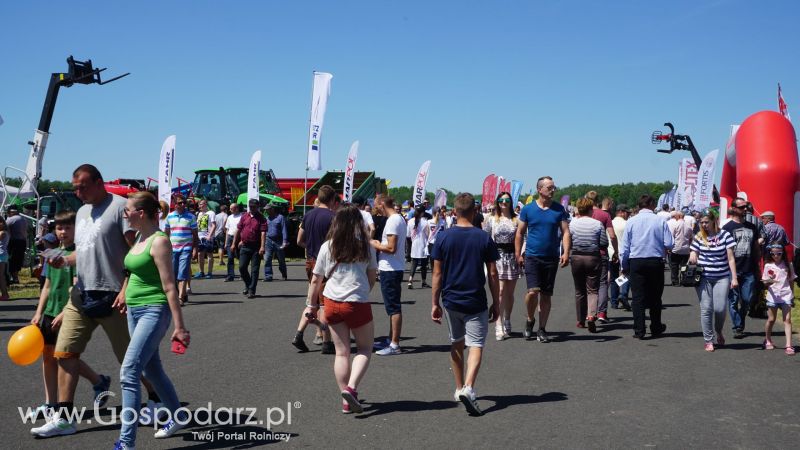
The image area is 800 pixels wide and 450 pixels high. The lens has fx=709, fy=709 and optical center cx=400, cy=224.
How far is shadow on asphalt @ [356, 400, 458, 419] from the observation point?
5881 millimetres

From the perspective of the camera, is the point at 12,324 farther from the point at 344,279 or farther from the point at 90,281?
the point at 344,279

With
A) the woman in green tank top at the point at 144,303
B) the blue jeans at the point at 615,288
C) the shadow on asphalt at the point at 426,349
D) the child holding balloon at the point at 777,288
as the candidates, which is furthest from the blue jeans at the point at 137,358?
the blue jeans at the point at 615,288

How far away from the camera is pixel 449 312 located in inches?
244

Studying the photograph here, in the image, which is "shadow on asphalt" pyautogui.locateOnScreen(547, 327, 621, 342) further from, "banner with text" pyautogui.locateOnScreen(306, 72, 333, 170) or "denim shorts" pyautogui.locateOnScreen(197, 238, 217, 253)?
"banner with text" pyautogui.locateOnScreen(306, 72, 333, 170)

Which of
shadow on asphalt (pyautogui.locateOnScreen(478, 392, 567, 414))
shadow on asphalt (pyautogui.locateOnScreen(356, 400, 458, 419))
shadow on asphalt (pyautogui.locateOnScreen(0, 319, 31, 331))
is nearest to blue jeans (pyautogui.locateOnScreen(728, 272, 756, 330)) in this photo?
shadow on asphalt (pyautogui.locateOnScreen(478, 392, 567, 414))

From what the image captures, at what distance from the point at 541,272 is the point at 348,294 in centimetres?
396

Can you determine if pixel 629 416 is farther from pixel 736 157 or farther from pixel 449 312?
pixel 736 157

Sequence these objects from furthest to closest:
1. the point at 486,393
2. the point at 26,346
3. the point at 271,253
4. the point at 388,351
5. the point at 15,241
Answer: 1. the point at 271,253
2. the point at 15,241
3. the point at 388,351
4. the point at 486,393
5. the point at 26,346

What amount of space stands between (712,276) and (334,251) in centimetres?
521

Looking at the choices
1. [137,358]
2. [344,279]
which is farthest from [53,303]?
[344,279]

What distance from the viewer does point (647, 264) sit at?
9.45 meters

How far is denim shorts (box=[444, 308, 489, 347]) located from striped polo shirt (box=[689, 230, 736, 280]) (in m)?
3.99

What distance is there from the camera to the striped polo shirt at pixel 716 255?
343 inches

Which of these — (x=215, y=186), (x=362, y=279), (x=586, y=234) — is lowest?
(x=362, y=279)
